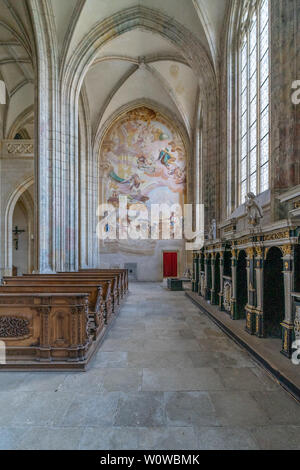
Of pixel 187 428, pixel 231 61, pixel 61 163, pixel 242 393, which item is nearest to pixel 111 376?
pixel 187 428

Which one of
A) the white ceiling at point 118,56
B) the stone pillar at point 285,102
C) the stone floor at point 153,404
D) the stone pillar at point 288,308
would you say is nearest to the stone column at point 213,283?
the stone pillar at point 285,102

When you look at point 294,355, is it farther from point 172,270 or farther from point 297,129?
point 172,270

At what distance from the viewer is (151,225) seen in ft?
63.3

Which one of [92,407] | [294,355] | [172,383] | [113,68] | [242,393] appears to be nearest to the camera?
[92,407]

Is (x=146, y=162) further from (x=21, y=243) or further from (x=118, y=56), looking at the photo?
(x=21, y=243)

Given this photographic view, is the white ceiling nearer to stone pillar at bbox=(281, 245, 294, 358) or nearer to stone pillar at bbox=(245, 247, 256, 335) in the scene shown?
stone pillar at bbox=(245, 247, 256, 335)

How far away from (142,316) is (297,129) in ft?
18.0

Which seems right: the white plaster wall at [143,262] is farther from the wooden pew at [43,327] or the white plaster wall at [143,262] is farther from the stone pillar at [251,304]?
the wooden pew at [43,327]

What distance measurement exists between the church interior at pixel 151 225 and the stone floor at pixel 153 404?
2 centimetres

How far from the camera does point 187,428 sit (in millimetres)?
2514

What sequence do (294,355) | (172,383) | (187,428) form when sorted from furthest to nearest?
(294,355) → (172,383) → (187,428)

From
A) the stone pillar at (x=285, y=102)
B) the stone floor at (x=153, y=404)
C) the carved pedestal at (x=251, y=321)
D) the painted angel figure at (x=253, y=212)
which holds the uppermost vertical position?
the stone pillar at (x=285, y=102)

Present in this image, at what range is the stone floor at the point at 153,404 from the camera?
7.77ft

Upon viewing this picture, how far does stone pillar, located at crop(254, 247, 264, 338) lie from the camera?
5.05m
